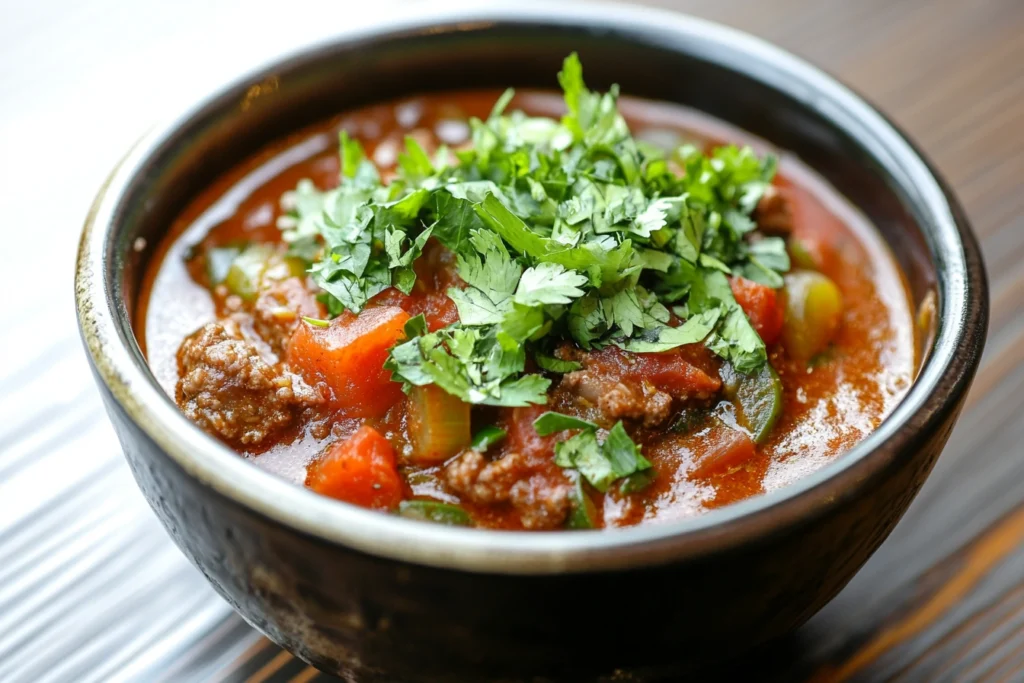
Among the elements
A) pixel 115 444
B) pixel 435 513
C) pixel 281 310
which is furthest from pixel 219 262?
pixel 435 513

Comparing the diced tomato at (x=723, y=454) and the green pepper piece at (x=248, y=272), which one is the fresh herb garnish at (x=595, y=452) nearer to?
the diced tomato at (x=723, y=454)

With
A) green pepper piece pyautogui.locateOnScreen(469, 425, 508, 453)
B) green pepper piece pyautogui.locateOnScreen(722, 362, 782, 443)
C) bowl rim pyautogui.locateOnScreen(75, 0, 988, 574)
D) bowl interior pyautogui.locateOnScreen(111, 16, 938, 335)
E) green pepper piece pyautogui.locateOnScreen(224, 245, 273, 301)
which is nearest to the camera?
bowl rim pyautogui.locateOnScreen(75, 0, 988, 574)

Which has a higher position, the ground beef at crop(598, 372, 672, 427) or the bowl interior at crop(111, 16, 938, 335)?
the bowl interior at crop(111, 16, 938, 335)

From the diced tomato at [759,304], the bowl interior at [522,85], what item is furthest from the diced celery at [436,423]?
the bowl interior at [522,85]

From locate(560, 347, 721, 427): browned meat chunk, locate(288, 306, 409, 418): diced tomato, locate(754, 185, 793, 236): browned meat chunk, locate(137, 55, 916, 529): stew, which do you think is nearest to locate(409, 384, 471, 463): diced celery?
locate(137, 55, 916, 529): stew

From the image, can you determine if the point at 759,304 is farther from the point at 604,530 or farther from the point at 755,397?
the point at 604,530

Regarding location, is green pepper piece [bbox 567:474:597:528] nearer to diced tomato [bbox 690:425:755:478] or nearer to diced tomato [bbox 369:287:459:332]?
diced tomato [bbox 690:425:755:478]

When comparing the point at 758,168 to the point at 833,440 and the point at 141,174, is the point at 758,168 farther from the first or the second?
the point at 141,174
